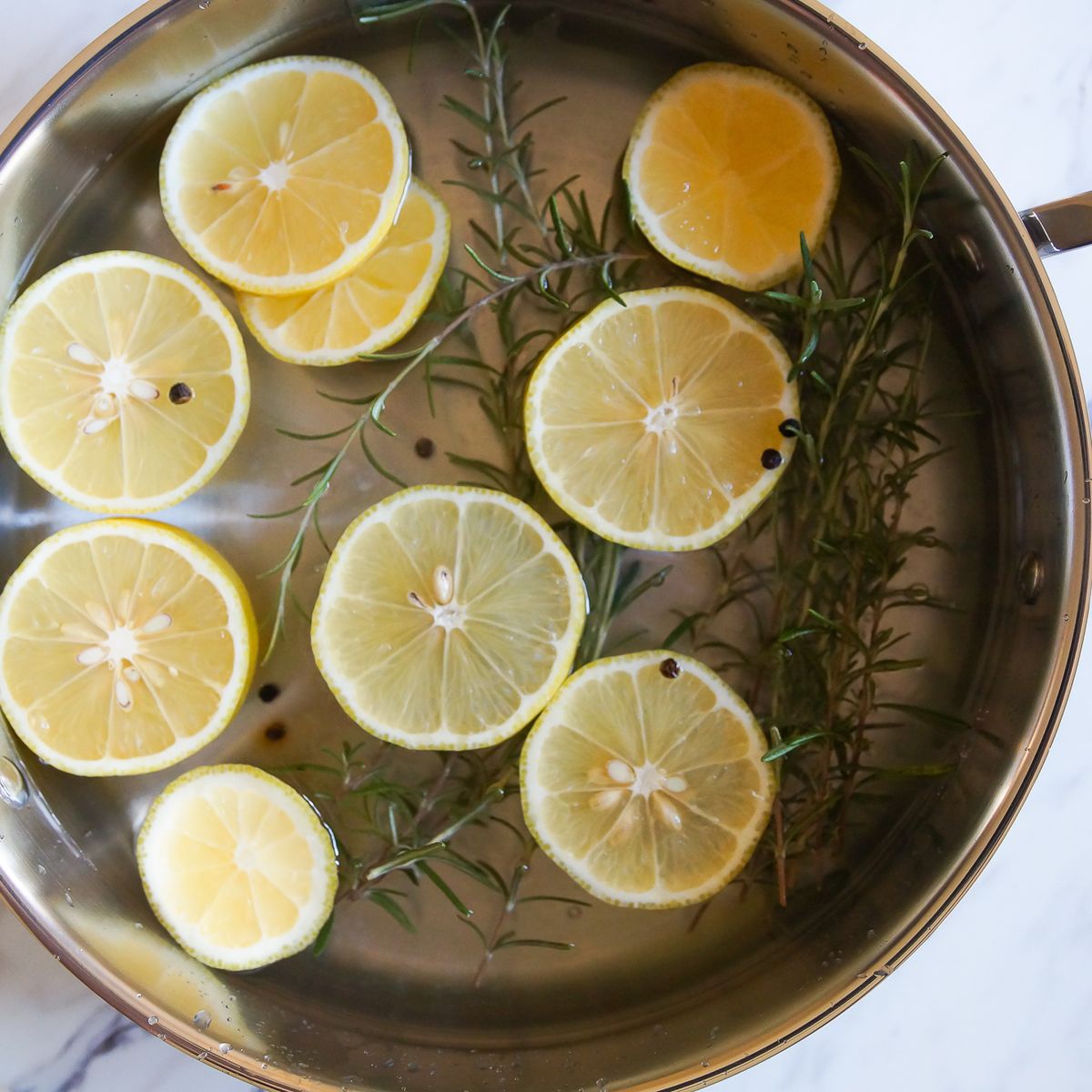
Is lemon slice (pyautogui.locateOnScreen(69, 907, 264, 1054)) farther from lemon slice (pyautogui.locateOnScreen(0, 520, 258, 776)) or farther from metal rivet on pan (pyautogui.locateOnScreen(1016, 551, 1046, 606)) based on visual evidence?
metal rivet on pan (pyautogui.locateOnScreen(1016, 551, 1046, 606))

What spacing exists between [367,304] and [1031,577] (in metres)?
0.87

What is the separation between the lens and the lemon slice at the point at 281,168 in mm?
1141

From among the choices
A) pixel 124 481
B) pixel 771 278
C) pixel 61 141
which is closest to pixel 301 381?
pixel 124 481

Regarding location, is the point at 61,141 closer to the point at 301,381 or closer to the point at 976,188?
the point at 301,381

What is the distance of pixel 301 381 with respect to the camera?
4.08 feet

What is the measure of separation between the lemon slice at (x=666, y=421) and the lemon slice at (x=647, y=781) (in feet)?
0.58

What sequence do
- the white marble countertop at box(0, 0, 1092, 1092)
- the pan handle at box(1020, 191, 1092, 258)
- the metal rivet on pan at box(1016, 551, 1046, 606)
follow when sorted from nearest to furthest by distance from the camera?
the pan handle at box(1020, 191, 1092, 258) → the metal rivet on pan at box(1016, 551, 1046, 606) → the white marble countertop at box(0, 0, 1092, 1092)

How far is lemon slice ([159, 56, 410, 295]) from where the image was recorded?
114 cm

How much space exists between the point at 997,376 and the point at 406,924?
1.00 metres

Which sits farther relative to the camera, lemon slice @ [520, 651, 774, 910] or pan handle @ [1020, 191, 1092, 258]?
lemon slice @ [520, 651, 774, 910]

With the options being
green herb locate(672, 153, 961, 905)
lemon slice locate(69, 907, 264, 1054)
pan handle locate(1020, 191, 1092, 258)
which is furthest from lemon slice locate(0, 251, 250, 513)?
pan handle locate(1020, 191, 1092, 258)

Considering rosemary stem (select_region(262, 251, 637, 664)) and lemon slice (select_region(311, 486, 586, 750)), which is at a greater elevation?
rosemary stem (select_region(262, 251, 637, 664))

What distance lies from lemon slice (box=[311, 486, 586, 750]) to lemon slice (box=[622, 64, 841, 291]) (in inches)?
15.6

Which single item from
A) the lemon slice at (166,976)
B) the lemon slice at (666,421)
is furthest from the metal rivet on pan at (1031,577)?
the lemon slice at (166,976)
